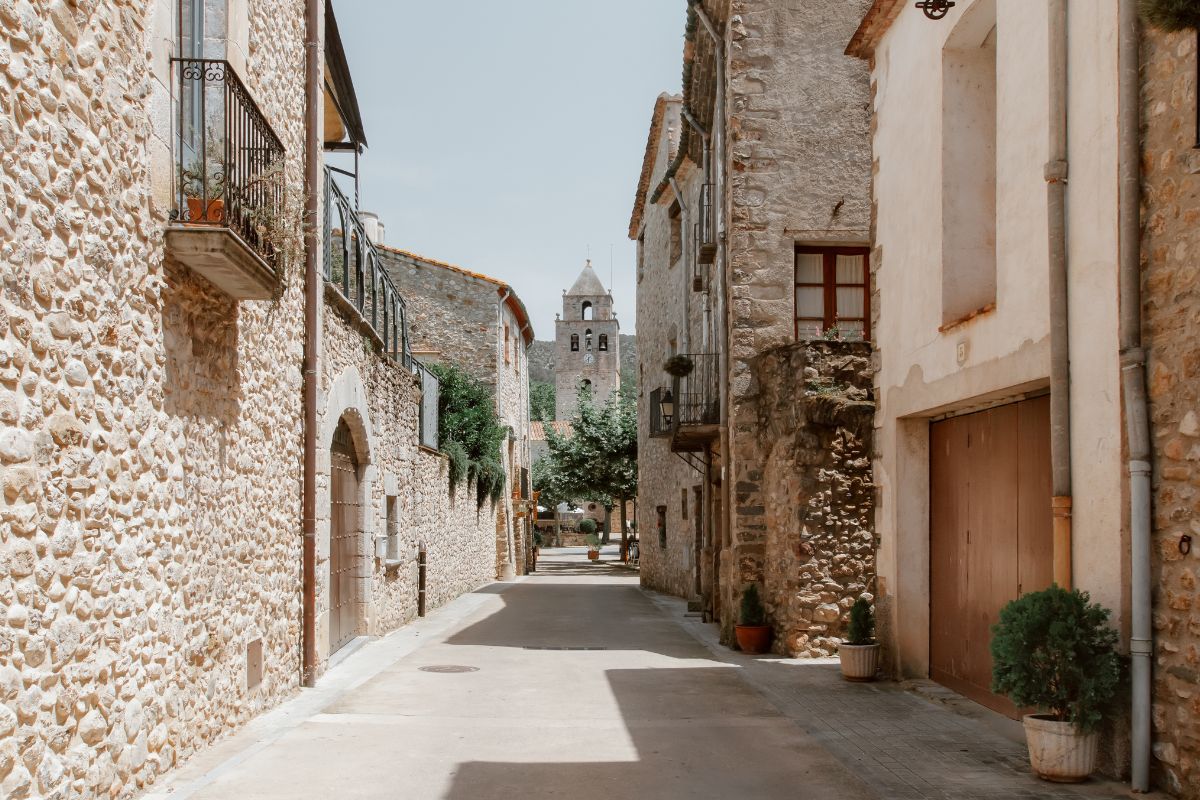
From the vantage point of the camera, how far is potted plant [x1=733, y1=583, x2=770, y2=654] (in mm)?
12781

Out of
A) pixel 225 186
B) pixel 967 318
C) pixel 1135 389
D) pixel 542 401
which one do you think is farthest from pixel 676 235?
pixel 542 401

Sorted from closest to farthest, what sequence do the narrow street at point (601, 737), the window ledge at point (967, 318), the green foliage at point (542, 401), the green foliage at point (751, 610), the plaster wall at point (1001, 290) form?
the narrow street at point (601, 737) → the plaster wall at point (1001, 290) → the window ledge at point (967, 318) → the green foliage at point (751, 610) → the green foliage at point (542, 401)

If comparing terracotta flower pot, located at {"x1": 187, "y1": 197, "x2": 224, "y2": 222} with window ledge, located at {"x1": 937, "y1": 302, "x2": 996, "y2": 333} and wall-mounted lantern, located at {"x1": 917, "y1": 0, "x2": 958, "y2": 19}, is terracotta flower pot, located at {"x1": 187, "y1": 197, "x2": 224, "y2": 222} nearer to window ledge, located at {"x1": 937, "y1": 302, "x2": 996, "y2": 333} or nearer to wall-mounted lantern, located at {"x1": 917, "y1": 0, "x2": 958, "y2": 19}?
wall-mounted lantern, located at {"x1": 917, "y1": 0, "x2": 958, "y2": 19}

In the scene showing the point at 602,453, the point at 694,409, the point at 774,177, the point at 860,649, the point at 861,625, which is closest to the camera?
the point at 860,649

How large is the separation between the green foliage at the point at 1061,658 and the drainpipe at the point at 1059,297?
545mm

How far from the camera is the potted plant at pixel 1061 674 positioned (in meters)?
5.97

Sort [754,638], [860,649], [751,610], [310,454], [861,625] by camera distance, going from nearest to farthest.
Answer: [310,454] < [860,649] < [861,625] < [754,638] < [751,610]

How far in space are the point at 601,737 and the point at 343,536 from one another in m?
5.33

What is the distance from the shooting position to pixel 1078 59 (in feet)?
21.9

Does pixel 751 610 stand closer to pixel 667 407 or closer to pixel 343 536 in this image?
pixel 343 536

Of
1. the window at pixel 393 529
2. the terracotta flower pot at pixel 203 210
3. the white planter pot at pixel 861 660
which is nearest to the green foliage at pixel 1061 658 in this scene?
the white planter pot at pixel 861 660

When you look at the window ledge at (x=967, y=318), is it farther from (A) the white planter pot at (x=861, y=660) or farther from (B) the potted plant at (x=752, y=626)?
(B) the potted plant at (x=752, y=626)

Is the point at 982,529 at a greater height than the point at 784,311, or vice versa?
the point at 784,311

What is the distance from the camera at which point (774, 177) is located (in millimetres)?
13945
